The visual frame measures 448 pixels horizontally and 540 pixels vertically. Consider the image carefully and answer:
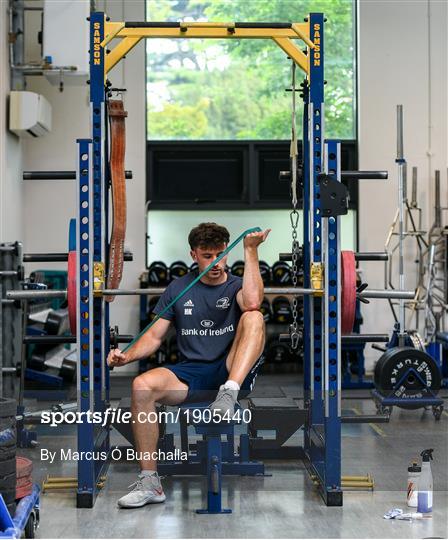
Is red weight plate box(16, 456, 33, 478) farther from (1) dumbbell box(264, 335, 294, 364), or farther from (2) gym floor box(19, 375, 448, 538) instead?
(1) dumbbell box(264, 335, 294, 364)

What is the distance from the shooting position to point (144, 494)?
14.3 feet

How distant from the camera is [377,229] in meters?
9.71

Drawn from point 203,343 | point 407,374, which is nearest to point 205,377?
point 203,343

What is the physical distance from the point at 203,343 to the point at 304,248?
2.78 ft

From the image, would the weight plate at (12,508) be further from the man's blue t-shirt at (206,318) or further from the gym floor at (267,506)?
the man's blue t-shirt at (206,318)

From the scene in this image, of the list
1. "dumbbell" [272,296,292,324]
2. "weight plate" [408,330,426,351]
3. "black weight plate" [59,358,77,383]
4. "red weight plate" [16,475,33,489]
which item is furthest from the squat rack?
"dumbbell" [272,296,292,324]

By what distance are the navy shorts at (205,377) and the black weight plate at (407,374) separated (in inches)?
89.3

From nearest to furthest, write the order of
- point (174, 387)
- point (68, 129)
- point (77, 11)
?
point (174, 387) → point (77, 11) → point (68, 129)

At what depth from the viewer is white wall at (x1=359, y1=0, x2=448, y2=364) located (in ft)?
31.8

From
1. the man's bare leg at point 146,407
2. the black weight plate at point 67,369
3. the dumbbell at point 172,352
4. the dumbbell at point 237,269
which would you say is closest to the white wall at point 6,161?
the black weight plate at point 67,369

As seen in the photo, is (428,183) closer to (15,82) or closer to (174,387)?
(15,82)

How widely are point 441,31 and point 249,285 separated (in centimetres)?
611

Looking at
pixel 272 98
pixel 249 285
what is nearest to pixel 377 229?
pixel 272 98

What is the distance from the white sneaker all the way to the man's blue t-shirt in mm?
633
